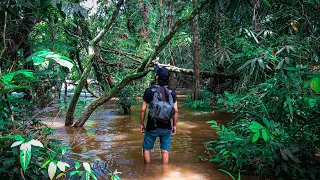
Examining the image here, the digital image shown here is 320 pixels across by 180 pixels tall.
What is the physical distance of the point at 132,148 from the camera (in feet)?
19.4

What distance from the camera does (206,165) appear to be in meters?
4.72

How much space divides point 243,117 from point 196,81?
23.2ft

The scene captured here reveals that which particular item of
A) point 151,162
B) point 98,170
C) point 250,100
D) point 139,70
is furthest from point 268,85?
point 139,70

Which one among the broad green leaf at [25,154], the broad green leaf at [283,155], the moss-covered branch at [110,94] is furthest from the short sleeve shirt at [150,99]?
the moss-covered branch at [110,94]

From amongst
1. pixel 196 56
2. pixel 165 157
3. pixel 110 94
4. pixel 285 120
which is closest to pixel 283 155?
pixel 285 120

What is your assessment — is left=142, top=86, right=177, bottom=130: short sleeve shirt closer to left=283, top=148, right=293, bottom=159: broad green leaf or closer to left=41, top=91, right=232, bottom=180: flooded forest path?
left=41, top=91, right=232, bottom=180: flooded forest path

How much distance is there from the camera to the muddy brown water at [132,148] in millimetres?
4324

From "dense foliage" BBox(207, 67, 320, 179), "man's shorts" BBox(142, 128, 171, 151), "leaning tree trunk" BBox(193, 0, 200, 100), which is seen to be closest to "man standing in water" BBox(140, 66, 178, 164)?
"man's shorts" BBox(142, 128, 171, 151)

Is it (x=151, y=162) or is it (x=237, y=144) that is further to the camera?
(x=151, y=162)

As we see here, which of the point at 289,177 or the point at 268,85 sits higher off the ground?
the point at 268,85

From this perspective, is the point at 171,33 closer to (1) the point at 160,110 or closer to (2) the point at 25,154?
(1) the point at 160,110

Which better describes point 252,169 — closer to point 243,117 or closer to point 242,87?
point 243,117

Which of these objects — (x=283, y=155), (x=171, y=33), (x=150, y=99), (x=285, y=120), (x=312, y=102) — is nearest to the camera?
(x=312, y=102)

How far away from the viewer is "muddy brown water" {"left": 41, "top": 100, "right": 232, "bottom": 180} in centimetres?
432
